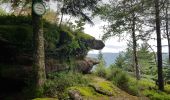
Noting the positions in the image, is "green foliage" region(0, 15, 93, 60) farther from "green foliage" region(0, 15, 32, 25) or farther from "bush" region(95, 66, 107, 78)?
"bush" region(95, 66, 107, 78)

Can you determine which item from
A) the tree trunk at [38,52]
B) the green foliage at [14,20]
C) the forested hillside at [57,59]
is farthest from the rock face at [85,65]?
the tree trunk at [38,52]

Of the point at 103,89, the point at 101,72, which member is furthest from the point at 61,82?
the point at 101,72

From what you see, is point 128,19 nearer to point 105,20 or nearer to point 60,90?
point 105,20

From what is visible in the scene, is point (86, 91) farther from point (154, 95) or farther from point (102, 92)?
point (154, 95)

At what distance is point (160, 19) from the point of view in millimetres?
18938

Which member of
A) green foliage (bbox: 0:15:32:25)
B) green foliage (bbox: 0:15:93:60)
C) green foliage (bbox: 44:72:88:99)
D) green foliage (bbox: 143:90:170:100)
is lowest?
green foliage (bbox: 143:90:170:100)

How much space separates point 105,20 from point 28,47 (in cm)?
824

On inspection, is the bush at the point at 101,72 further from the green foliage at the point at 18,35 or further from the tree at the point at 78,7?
the green foliage at the point at 18,35

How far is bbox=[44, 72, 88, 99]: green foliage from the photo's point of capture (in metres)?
11.9

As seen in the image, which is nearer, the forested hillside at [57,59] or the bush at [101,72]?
the forested hillside at [57,59]

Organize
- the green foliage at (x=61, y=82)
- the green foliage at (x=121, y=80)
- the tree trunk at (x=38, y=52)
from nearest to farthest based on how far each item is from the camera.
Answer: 1. the green foliage at (x=61, y=82)
2. the tree trunk at (x=38, y=52)
3. the green foliage at (x=121, y=80)

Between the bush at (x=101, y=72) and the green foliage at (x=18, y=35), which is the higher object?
the green foliage at (x=18, y=35)

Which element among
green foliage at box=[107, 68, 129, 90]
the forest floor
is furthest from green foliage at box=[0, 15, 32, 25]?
green foliage at box=[107, 68, 129, 90]

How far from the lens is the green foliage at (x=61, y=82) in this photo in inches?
469
